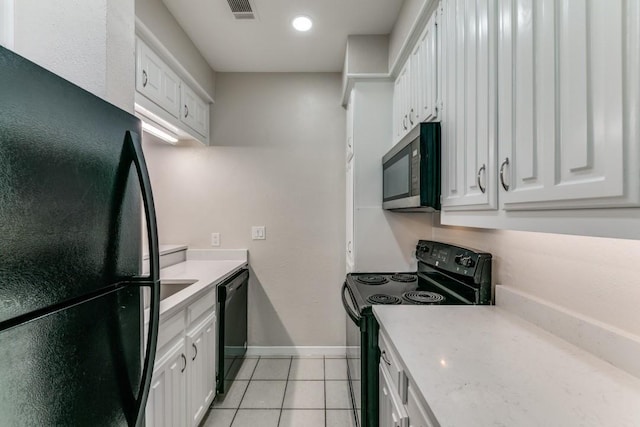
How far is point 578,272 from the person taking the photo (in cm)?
99

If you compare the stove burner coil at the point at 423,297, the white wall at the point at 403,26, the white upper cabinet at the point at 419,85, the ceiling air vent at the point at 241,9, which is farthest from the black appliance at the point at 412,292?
the ceiling air vent at the point at 241,9

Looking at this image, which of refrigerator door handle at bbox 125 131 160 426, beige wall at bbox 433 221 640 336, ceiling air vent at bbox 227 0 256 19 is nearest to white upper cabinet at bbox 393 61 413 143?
beige wall at bbox 433 221 640 336

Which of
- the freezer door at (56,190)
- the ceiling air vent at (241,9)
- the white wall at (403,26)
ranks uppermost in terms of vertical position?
the ceiling air vent at (241,9)

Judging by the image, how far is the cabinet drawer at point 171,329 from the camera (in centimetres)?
134

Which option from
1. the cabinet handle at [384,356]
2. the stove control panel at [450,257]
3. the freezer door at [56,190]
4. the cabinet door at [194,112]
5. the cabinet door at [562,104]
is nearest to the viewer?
the freezer door at [56,190]

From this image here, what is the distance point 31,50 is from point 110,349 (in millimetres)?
749

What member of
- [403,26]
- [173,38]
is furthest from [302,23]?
[173,38]

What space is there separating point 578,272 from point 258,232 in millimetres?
2348

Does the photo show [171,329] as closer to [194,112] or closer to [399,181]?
[399,181]

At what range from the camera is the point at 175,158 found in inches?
110

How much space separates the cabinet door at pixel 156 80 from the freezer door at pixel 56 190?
1248mm

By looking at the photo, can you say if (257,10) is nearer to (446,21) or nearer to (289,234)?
(446,21)

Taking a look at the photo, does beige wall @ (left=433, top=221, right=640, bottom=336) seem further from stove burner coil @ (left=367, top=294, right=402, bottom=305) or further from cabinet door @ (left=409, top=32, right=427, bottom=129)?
cabinet door @ (left=409, top=32, right=427, bottom=129)

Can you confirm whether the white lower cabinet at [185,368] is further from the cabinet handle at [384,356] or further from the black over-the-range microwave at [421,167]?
the black over-the-range microwave at [421,167]
